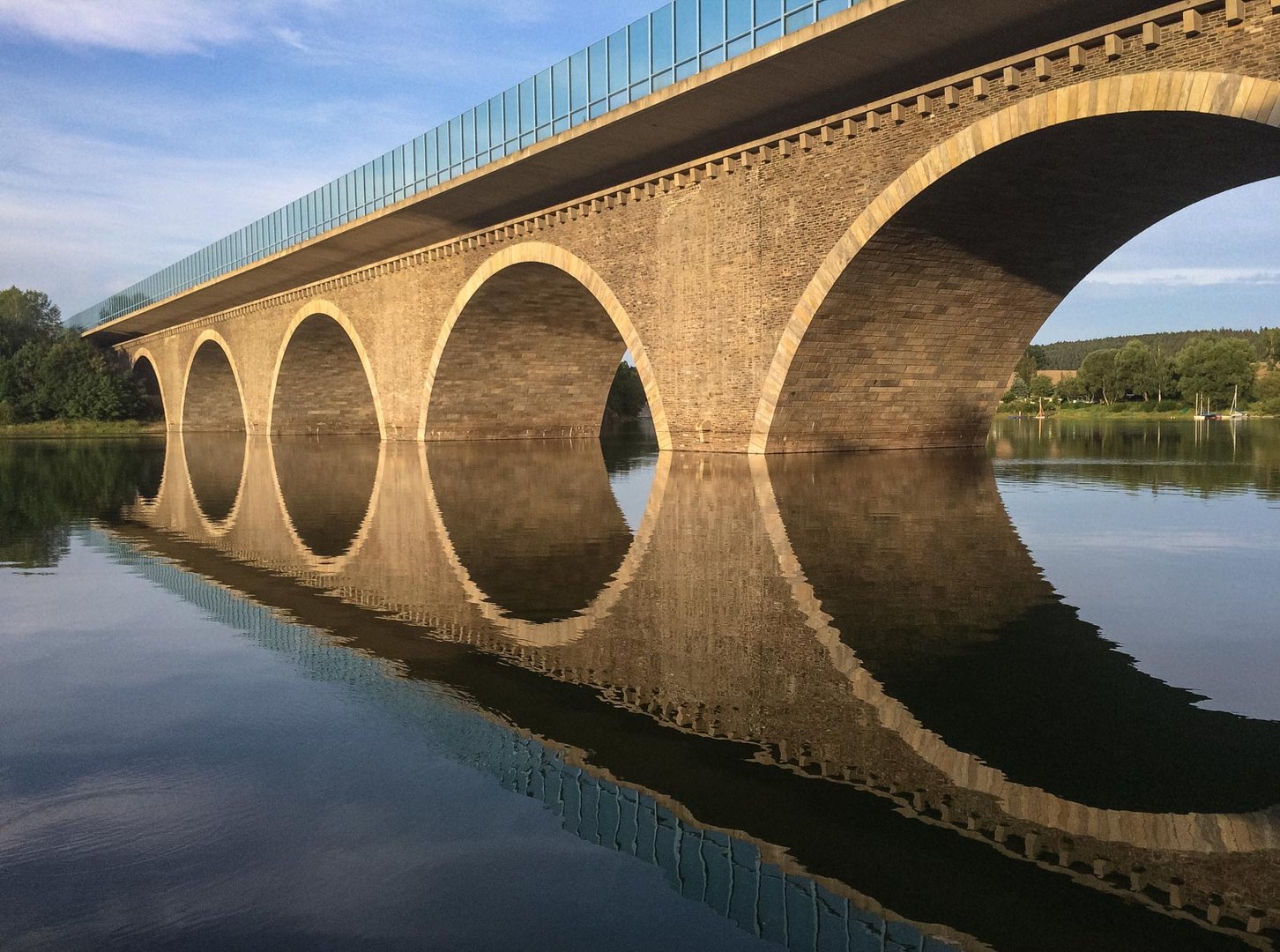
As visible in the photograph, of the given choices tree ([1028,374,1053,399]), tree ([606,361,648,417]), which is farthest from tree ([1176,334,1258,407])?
tree ([606,361,648,417])

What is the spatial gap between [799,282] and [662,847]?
18.1 m

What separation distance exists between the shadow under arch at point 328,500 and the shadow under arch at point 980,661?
15.6 ft

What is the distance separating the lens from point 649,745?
4.75 meters

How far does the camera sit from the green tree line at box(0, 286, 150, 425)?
220 ft

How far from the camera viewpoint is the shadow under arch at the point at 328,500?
1136 cm

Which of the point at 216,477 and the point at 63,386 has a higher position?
the point at 63,386

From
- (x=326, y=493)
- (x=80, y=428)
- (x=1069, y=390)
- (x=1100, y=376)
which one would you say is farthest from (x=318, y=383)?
(x=1069, y=390)

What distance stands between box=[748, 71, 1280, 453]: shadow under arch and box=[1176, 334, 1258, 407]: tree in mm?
56152

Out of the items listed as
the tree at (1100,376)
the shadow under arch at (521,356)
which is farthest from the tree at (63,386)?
the tree at (1100,376)

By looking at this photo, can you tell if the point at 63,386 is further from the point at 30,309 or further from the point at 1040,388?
the point at 1040,388

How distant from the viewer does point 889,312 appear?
861 inches

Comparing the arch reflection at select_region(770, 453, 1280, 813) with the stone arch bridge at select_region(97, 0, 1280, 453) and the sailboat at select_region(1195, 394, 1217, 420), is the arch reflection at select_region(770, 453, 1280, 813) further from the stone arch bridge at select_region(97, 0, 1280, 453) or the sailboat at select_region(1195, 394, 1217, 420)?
the sailboat at select_region(1195, 394, 1217, 420)

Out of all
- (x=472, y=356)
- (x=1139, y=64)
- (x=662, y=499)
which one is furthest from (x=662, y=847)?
(x=472, y=356)

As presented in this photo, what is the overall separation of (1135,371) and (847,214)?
72495mm
